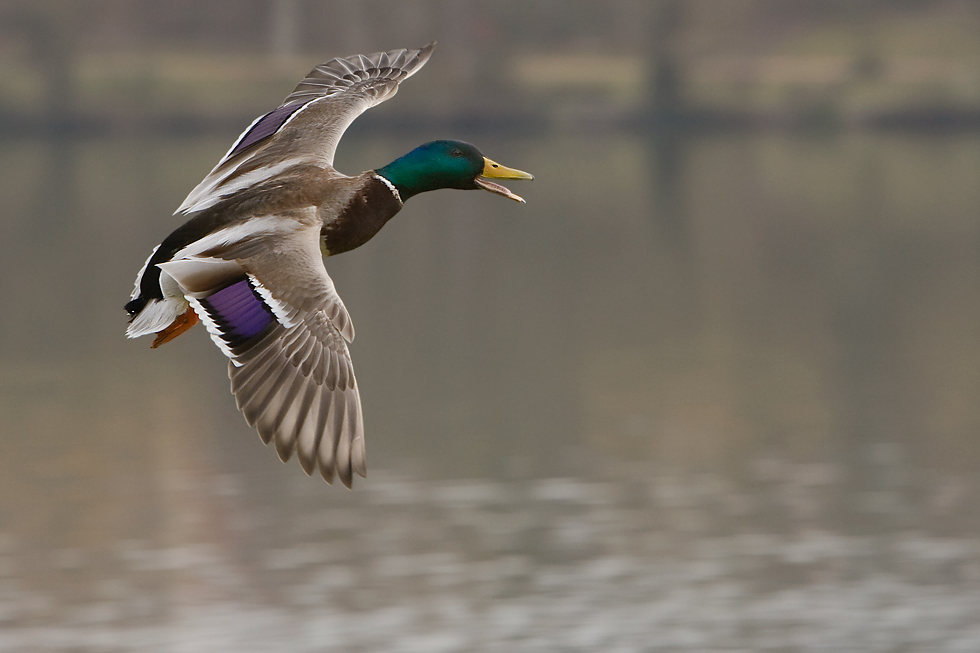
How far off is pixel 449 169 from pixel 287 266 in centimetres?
107

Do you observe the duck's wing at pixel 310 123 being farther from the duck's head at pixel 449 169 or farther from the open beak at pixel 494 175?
the open beak at pixel 494 175

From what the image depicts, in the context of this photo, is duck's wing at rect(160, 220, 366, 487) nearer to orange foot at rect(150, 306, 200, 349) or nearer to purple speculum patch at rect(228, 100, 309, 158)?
orange foot at rect(150, 306, 200, 349)

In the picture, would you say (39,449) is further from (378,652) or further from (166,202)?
(166,202)

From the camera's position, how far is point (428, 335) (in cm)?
2786

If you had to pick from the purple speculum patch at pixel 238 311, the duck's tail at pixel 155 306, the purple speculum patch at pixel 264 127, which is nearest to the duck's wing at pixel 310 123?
the purple speculum patch at pixel 264 127

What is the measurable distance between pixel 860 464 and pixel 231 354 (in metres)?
15.6

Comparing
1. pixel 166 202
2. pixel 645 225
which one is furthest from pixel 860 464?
pixel 166 202

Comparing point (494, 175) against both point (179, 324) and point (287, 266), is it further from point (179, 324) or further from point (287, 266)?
point (179, 324)

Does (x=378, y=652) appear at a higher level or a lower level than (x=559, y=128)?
lower

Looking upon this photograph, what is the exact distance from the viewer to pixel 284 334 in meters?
6.14

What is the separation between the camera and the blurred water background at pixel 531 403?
52.0 ft

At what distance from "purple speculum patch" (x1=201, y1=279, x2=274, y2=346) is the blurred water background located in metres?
8.81

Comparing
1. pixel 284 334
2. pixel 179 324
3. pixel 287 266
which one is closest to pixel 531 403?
pixel 179 324

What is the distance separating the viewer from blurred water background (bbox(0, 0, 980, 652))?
1584cm
